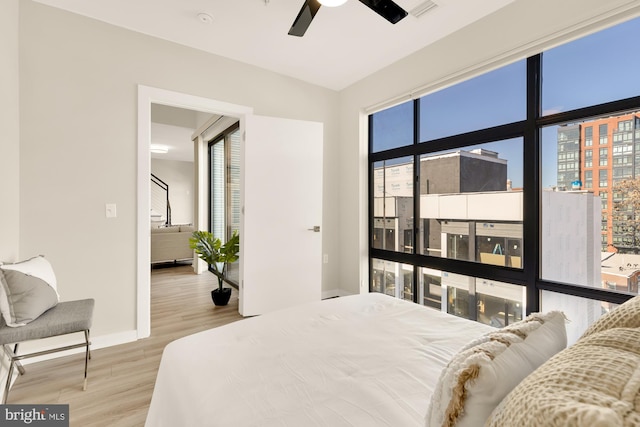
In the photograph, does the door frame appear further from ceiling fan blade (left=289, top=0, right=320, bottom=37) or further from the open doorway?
the open doorway

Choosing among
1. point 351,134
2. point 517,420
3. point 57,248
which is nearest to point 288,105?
point 351,134

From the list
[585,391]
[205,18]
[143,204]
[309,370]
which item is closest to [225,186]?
[143,204]

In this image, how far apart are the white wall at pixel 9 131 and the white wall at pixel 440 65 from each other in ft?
9.90

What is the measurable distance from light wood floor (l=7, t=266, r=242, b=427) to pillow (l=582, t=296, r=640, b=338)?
205cm

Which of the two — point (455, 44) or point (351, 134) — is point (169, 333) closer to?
point (351, 134)

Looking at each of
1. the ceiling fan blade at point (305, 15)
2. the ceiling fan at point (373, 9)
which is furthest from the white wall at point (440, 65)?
the ceiling fan blade at point (305, 15)

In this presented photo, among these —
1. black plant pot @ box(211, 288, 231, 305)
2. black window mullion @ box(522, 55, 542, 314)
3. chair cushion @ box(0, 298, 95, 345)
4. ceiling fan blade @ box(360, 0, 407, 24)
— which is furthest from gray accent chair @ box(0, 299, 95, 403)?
black window mullion @ box(522, 55, 542, 314)

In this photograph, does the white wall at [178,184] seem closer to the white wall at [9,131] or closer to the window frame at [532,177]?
A: the white wall at [9,131]

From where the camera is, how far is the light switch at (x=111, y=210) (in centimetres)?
250

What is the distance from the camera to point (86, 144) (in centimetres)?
241

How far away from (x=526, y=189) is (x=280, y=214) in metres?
2.25

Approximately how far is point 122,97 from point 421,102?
2.80 meters

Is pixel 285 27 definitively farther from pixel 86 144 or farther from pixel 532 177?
pixel 532 177

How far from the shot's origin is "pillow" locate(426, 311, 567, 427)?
1.96 ft
